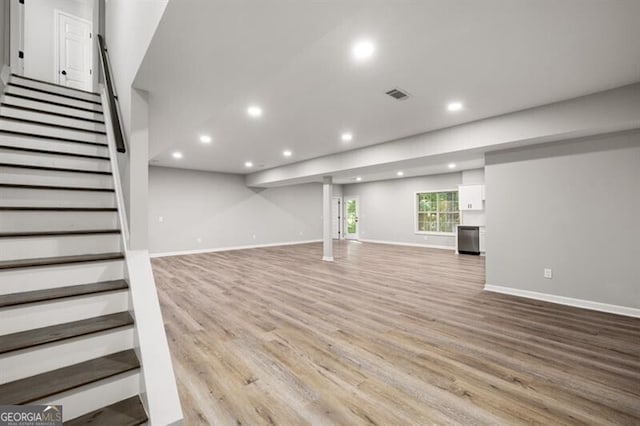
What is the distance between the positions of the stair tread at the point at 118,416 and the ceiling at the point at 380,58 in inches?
89.2

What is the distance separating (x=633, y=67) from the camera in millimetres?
2688

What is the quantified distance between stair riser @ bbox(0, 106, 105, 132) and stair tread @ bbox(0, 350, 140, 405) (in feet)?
9.16

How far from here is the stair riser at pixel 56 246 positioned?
193 centimetres

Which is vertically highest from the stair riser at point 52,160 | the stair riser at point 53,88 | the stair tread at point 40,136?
the stair riser at point 53,88

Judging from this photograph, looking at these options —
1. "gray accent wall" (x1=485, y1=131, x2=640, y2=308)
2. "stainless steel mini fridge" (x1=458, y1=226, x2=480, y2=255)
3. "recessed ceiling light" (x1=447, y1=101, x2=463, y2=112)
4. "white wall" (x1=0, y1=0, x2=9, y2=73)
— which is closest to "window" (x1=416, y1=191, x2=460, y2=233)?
"stainless steel mini fridge" (x1=458, y1=226, x2=480, y2=255)

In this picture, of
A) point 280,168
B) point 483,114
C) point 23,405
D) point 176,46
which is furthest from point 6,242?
point 280,168

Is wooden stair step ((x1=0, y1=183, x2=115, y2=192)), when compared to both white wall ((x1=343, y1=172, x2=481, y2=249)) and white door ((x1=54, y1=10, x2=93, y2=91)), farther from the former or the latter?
white wall ((x1=343, y1=172, x2=481, y2=249))

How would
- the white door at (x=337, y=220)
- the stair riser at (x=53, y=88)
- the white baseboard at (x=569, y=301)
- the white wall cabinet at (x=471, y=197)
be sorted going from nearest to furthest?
the white baseboard at (x=569, y=301), the stair riser at (x=53, y=88), the white wall cabinet at (x=471, y=197), the white door at (x=337, y=220)

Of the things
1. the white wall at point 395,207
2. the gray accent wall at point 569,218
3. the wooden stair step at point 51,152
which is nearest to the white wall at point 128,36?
the wooden stair step at point 51,152

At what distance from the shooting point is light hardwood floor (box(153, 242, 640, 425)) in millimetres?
1804

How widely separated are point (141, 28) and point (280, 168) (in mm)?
6141

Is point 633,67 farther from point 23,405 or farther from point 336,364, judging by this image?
point 23,405

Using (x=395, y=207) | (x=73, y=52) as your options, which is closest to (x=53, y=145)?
(x=73, y=52)

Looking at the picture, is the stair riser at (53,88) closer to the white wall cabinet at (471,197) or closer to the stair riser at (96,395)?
the stair riser at (96,395)
